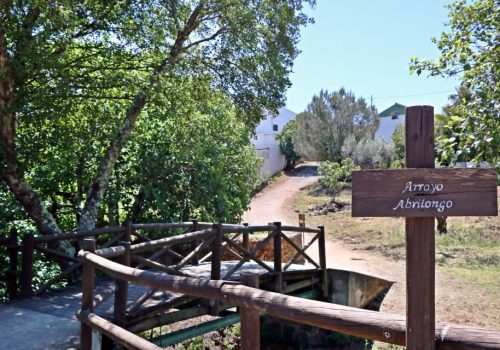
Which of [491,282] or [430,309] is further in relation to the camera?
[491,282]

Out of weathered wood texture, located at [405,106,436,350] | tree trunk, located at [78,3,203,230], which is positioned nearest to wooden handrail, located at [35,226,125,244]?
tree trunk, located at [78,3,203,230]

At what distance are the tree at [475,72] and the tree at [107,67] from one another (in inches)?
126

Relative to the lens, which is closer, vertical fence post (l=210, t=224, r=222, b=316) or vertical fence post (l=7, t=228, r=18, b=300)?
vertical fence post (l=210, t=224, r=222, b=316)

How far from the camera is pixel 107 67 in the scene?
328 inches

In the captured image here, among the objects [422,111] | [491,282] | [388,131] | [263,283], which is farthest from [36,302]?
[388,131]

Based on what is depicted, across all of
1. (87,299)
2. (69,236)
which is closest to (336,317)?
(87,299)

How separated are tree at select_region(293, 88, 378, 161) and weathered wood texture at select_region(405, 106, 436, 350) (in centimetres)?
3235

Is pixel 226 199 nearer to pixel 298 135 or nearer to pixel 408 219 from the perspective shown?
pixel 408 219

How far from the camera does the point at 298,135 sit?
37094 mm

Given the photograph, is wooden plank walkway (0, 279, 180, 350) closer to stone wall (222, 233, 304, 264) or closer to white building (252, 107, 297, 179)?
stone wall (222, 233, 304, 264)

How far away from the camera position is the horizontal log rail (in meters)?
2.07

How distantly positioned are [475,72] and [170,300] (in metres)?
5.07

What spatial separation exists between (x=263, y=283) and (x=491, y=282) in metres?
7.47

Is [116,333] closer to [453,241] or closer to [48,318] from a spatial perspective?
[48,318]
